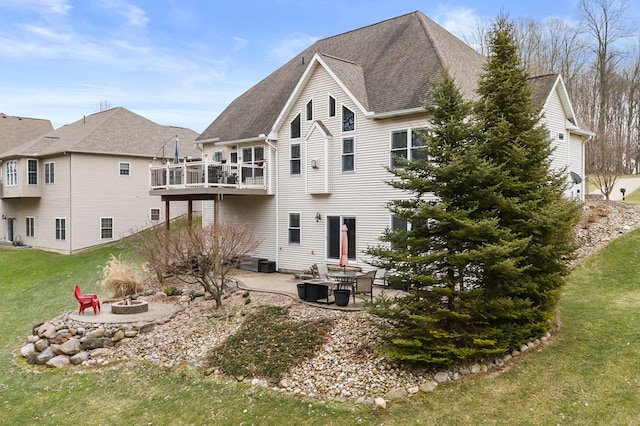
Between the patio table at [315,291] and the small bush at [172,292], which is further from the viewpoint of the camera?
the small bush at [172,292]

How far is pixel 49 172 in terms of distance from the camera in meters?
29.3

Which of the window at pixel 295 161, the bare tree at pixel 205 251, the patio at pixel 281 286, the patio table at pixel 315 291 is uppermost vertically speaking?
the window at pixel 295 161

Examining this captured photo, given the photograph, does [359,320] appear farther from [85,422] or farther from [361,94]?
[361,94]

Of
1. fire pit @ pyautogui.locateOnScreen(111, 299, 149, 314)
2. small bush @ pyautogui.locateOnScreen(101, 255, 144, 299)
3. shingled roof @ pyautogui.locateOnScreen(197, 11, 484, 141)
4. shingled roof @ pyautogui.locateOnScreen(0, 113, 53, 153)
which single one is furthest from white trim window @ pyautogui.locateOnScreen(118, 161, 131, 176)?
fire pit @ pyautogui.locateOnScreen(111, 299, 149, 314)

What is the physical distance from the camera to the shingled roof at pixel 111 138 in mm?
28578

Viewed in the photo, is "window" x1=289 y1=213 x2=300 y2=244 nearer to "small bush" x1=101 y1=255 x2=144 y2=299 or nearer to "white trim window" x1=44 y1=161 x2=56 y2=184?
"small bush" x1=101 y1=255 x2=144 y2=299

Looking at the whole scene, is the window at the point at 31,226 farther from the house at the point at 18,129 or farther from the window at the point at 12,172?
the house at the point at 18,129

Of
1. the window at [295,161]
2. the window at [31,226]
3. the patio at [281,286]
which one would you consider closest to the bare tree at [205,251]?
the patio at [281,286]

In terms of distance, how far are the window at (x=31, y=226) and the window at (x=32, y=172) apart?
255 centimetres

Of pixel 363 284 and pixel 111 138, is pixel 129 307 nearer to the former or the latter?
pixel 363 284

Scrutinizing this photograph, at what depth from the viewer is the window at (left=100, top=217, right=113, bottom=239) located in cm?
2864

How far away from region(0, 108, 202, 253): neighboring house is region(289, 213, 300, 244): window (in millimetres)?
13699

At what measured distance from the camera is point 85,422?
8836 mm

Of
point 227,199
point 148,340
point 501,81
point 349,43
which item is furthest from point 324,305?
point 349,43
